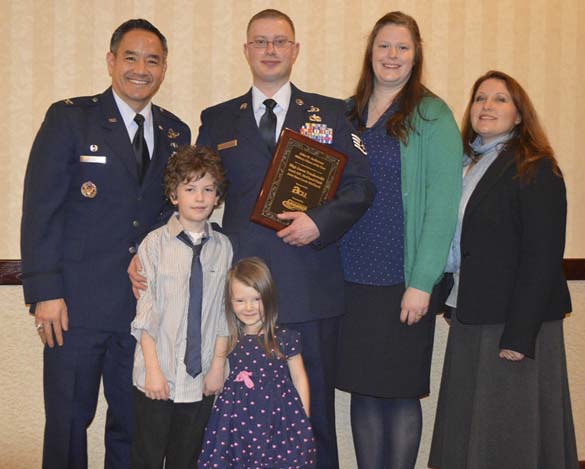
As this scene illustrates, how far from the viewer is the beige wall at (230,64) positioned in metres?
3.17

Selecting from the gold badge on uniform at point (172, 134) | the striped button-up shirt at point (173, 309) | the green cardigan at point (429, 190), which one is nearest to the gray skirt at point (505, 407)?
the green cardigan at point (429, 190)

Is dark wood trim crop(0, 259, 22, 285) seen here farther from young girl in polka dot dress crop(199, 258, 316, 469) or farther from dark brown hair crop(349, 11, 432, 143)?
dark brown hair crop(349, 11, 432, 143)

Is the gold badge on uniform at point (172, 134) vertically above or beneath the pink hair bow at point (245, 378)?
above

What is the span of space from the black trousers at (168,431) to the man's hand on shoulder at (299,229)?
25.6 inches

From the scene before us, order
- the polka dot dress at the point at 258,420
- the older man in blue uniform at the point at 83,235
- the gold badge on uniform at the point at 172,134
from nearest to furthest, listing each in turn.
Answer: the polka dot dress at the point at 258,420 < the older man in blue uniform at the point at 83,235 < the gold badge on uniform at the point at 172,134

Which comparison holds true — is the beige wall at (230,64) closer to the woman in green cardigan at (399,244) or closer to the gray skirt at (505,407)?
the woman in green cardigan at (399,244)

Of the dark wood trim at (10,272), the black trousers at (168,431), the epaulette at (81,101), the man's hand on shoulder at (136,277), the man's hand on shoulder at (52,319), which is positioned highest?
the epaulette at (81,101)

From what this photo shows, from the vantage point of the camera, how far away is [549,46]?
143 inches

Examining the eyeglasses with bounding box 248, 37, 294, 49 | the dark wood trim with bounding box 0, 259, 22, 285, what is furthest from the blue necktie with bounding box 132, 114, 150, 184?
the dark wood trim with bounding box 0, 259, 22, 285

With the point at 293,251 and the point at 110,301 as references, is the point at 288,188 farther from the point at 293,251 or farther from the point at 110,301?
the point at 110,301

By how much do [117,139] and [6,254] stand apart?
99 centimetres

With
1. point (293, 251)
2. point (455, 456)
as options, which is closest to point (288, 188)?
point (293, 251)

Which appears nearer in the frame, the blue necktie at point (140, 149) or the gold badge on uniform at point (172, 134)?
the blue necktie at point (140, 149)

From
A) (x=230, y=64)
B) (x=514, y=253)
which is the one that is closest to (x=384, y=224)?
(x=514, y=253)
